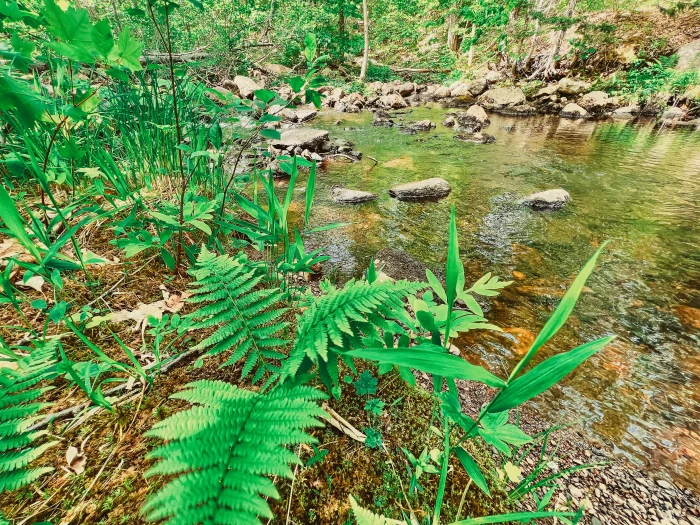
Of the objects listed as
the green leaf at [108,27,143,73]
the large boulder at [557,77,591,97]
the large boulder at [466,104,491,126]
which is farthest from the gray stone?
the green leaf at [108,27,143,73]

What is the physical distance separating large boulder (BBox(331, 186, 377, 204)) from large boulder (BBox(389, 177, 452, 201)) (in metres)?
0.41

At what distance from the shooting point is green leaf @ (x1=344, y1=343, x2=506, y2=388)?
2.21ft

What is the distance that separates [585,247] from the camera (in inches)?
161

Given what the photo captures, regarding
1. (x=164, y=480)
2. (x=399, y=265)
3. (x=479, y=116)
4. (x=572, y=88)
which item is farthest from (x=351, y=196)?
(x=572, y=88)

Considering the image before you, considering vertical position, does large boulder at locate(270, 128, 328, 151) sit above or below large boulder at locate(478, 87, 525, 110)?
below

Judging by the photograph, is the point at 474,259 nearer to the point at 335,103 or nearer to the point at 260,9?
the point at 335,103

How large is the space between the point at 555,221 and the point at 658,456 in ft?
11.9

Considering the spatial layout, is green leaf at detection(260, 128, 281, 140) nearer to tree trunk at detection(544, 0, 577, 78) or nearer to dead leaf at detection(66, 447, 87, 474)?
dead leaf at detection(66, 447, 87, 474)

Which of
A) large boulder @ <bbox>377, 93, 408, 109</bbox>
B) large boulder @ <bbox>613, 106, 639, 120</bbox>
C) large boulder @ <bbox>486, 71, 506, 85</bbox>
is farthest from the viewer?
large boulder @ <bbox>486, 71, 506, 85</bbox>

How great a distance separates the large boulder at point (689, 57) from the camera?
14.0 m

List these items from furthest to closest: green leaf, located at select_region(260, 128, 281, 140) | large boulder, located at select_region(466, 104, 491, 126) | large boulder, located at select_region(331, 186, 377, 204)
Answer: large boulder, located at select_region(466, 104, 491, 126) < large boulder, located at select_region(331, 186, 377, 204) < green leaf, located at select_region(260, 128, 281, 140)

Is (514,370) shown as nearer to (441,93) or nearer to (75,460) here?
(75,460)

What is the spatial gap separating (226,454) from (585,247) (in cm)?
479

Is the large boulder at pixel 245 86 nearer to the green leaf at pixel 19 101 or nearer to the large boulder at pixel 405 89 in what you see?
the large boulder at pixel 405 89
